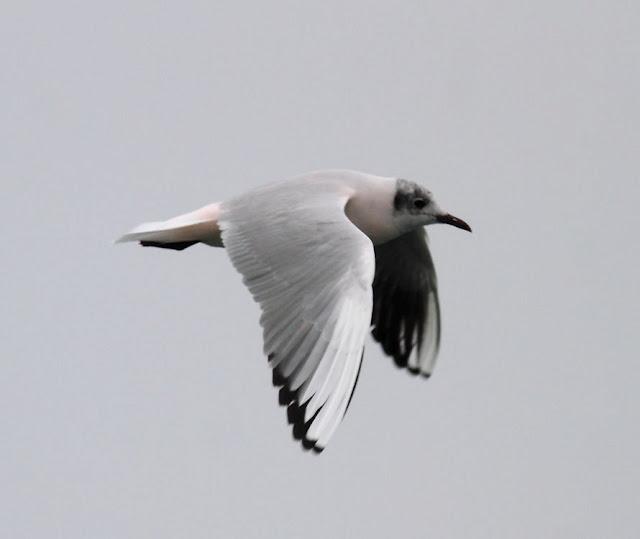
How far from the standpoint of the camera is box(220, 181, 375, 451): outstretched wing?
23.7 feet

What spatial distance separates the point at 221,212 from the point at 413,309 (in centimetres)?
151

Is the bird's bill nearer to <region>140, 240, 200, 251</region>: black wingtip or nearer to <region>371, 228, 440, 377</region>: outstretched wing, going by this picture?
<region>371, 228, 440, 377</region>: outstretched wing

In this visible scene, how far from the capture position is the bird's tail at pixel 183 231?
27.5 ft

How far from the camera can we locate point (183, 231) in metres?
8.45

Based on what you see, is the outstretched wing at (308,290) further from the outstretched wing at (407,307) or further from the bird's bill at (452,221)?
the outstretched wing at (407,307)

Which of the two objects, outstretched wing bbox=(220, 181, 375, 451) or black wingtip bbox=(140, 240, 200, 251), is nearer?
outstretched wing bbox=(220, 181, 375, 451)

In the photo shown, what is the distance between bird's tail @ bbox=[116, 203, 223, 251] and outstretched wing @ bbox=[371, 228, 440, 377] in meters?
1.11

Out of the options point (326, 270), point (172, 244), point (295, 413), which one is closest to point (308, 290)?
point (326, 270)

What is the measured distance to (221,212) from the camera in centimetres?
834

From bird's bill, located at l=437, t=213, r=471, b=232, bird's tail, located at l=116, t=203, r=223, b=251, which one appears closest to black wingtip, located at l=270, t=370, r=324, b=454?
bird's tail, located at l=116, t=203, r=223, b=251

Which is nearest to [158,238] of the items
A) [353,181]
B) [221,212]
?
[221,212]

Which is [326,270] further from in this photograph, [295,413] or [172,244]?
[172,244]

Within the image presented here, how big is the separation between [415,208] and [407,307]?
0.90m

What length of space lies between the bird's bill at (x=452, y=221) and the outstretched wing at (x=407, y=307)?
43 cm
